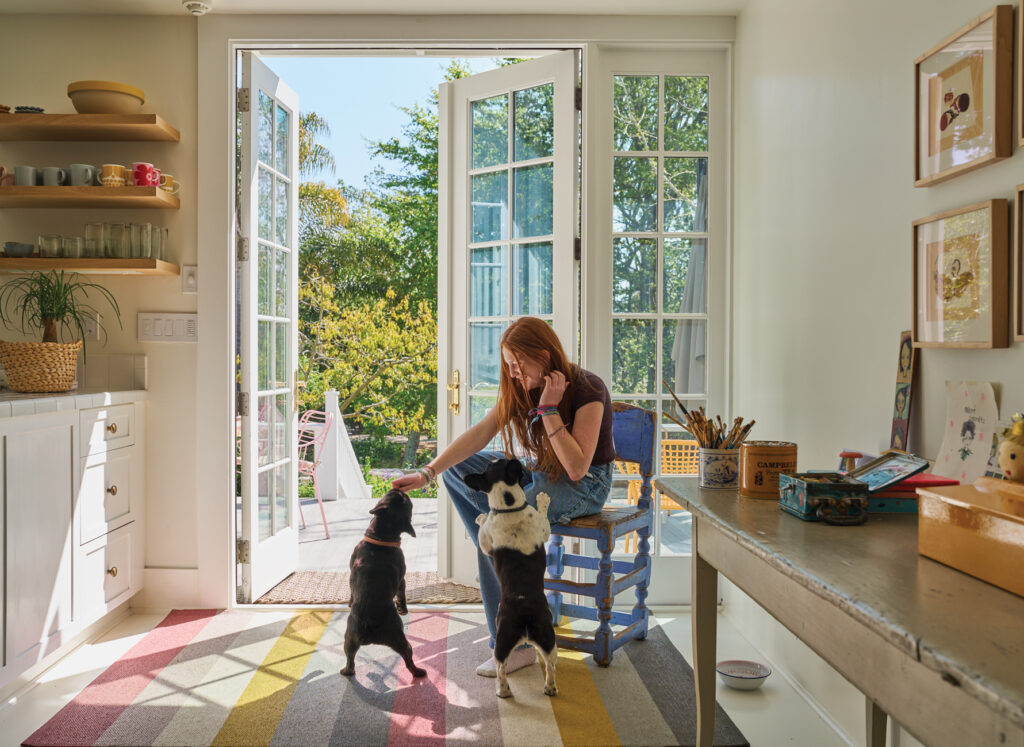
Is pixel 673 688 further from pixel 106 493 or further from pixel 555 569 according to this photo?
pixel 106 493

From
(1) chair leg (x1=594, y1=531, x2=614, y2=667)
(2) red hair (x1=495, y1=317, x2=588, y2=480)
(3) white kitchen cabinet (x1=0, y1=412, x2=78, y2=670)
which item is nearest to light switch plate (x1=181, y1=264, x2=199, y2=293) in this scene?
(3) white kitchen cabinet (x1=0, y1=412, x2=78, y2=670)

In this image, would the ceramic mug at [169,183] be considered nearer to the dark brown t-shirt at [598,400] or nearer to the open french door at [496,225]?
the open french door at [496,225]

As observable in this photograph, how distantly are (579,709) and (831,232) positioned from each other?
1624 mm

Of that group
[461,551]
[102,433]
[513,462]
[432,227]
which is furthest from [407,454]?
[513,462]

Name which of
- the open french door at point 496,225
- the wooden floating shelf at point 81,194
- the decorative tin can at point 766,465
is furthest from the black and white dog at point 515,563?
the wooden floating shelf at point 81,194

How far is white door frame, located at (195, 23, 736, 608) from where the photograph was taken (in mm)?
3365

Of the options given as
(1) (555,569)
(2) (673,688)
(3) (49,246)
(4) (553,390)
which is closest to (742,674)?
(2) (673,688)

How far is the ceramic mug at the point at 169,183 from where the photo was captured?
3.29 meters

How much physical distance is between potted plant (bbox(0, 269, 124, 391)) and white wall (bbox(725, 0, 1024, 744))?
2642 mm

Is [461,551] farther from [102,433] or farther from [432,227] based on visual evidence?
[432,227]

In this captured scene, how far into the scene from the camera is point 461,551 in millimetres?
3656

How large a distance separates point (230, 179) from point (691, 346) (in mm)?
2108

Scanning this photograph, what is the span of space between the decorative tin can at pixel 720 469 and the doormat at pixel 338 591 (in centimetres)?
177

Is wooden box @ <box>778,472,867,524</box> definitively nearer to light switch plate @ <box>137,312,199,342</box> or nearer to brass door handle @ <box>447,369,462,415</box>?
brass door handle @ <box>447,369,462,415</box>
